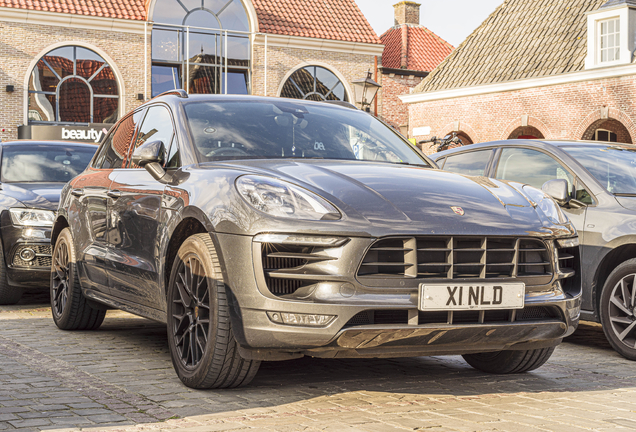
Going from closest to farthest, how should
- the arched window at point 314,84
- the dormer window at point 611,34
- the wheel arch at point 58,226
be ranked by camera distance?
the wheel arch at point 58,226 → the dormer window at point 611,34 → the arched window at point 314,84

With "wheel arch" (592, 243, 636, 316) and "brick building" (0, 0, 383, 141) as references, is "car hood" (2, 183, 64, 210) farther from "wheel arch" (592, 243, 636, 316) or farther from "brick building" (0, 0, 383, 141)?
"brick building" (0, 0, 383, 141)

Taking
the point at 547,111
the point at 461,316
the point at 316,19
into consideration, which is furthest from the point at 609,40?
the point at 461,316

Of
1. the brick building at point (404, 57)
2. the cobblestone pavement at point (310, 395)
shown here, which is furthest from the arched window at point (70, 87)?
the cobblestone pavement at point (310, 395)

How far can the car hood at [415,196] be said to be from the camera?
4.11 m

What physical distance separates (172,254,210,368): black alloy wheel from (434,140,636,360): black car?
9.82 feet

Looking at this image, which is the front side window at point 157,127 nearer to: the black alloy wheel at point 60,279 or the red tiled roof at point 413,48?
the black alloy wheel at point 60,279

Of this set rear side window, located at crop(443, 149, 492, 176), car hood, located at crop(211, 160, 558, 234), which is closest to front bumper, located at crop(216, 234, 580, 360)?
car hood, located at crop(211, 160, 558, 234)

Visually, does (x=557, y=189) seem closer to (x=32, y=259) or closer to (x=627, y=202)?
(x=627, y=202)

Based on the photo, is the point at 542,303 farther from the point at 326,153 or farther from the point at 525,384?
the point at 326,153

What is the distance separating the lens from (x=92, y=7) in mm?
30984

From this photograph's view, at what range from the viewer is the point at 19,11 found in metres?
29.7

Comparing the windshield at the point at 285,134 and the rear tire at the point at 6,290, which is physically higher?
the windshield at the point at 285,134

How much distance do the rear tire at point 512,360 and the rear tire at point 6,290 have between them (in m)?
5.38

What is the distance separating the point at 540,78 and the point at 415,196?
25.8 metres
